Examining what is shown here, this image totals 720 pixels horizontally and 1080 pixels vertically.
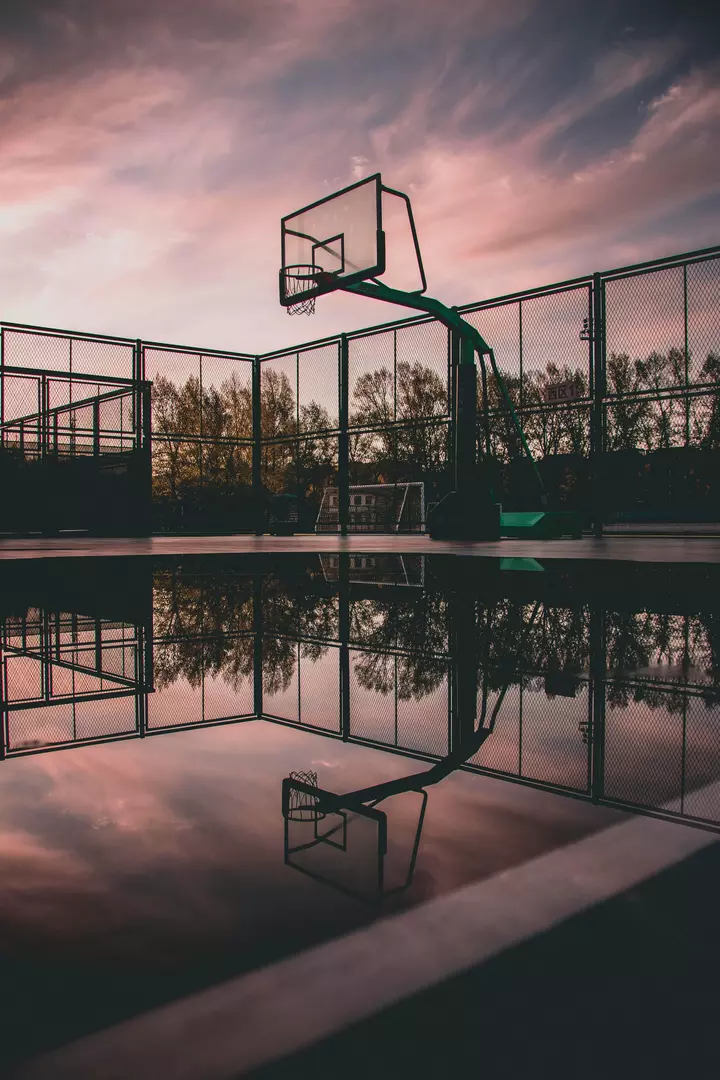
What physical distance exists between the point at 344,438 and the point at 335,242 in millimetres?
4368

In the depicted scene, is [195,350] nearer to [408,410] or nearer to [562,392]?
[408,410]

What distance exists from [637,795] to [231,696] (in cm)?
81

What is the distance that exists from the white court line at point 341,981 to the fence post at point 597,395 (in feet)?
34.2

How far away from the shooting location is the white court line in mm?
395

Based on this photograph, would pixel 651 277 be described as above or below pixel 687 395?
above

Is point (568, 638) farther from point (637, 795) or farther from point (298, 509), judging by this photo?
point (298, 509)

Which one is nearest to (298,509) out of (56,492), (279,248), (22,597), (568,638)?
(56,492)

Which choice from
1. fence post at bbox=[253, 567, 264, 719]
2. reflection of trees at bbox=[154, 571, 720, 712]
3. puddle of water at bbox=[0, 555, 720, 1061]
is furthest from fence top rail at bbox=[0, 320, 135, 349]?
puddle of water at bbox=[0, 555, 720, 1061]

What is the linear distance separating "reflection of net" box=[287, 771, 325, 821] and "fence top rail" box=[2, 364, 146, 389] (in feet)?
45.6

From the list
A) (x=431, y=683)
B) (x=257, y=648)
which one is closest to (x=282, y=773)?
(x=431, y=683)

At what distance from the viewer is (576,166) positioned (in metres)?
11.8

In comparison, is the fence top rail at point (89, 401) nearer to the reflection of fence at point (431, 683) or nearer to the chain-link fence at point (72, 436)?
the chain-link fence at point (72, 436)

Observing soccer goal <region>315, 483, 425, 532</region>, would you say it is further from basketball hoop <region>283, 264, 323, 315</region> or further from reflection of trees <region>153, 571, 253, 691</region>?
reflection of trees <region>153, 571, 253, 691</region>

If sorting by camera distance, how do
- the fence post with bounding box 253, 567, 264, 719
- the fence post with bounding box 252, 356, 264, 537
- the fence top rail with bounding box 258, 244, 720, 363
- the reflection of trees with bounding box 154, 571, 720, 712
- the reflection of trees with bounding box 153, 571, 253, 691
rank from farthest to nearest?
the fence post with bounding box 252, 356, 264, 537 → the fence top rail with bounding box 258, 244, 720, 363 → the reflection of trees with bounding box 153, 571, 253, 691 → the reflection of trees with bounding box 154, 571, 720, 712 → the fence post with bounding box 253, 567, 264, 719
